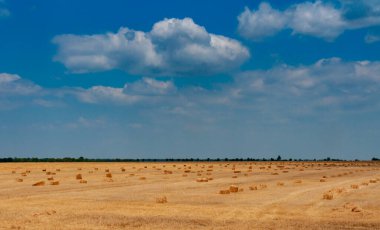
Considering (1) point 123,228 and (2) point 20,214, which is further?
Answer: (2) point 20,214

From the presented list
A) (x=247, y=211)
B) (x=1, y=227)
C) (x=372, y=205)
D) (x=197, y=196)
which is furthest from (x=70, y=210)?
(x=372, y=205)

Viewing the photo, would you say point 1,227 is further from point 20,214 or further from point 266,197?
point 266,197

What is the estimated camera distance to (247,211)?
79.2ft

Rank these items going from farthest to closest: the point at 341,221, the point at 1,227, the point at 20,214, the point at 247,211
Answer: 1. the point at 247,211
2. the point at 20,214
3. the point at 341,221
4. the point at 1,227

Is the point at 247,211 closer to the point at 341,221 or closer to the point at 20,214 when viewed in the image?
the point at 341,221

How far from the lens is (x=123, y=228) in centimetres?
1917

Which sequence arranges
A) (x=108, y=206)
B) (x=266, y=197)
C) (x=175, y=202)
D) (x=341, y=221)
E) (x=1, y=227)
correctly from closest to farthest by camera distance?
(x=1, y=227)
(x=341, y=221)
(x=108, y=206)
(x=175, y=202)
(x=266, y=197)

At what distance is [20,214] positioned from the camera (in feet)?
74.3

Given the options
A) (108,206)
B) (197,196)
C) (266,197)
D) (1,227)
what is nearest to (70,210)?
(108,206)

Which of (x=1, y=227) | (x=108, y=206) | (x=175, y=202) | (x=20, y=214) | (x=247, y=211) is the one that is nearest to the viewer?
(x=1, y=227)

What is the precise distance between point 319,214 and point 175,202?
7.97 metres

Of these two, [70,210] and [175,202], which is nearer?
[70,210]

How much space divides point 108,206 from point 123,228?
721 cm

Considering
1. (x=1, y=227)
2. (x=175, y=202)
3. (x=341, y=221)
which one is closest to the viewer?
(x=1, y=227)
